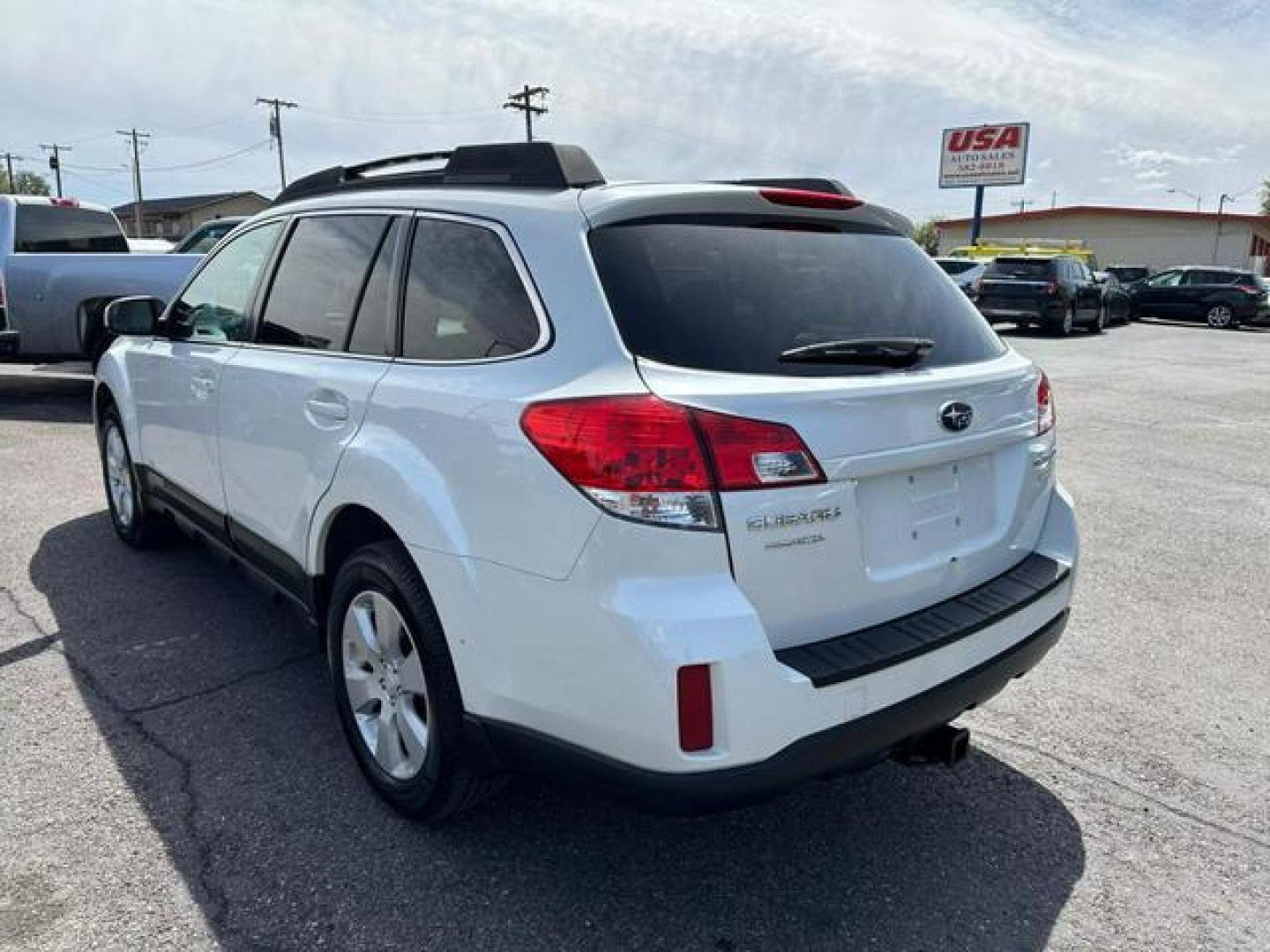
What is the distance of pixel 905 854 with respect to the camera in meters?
2.69

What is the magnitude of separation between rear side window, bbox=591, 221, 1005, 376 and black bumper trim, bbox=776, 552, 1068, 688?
0.63 metres

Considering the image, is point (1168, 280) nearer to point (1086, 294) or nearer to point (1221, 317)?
point (1221, 317)

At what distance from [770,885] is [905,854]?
1.38 ft

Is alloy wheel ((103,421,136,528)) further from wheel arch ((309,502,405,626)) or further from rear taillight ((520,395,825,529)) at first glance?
rear taillight ((520,395,825,529))

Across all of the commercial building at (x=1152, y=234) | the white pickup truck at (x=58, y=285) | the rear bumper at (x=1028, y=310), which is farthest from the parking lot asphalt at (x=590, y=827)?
the commercial building at (x=1152, y=234)

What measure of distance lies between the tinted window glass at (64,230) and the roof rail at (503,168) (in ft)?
26.8

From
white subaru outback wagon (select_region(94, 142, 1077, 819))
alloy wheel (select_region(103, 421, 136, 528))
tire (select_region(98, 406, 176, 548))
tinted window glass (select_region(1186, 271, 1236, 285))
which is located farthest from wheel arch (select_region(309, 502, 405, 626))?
tinted window glass (select_region(1186, 271, 1236, 285))

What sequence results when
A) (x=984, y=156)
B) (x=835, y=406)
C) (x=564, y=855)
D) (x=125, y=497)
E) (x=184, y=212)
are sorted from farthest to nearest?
(x=184, y=212) → (x=984, y=156) → (x=125, y=497) → (x=564, y=855) → (x=835, y=406)

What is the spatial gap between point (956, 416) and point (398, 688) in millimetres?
1698

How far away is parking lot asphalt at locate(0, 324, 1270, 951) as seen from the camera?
2.40 m

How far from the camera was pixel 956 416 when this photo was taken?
2.46 m

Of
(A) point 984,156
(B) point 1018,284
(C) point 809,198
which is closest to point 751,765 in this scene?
(C) point 809,198

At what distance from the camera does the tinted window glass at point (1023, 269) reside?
20844 millimetres

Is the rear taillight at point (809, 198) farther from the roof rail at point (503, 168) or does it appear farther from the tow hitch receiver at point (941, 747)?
the tow hitch receiver at point (941, 747)
